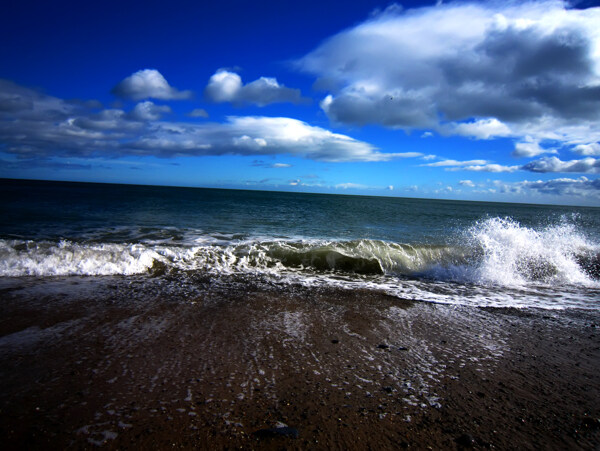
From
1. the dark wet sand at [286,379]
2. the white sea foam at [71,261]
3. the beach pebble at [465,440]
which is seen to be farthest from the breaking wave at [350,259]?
the beach pebble at [465,440]

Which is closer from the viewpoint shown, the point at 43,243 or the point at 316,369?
the point at 316,369

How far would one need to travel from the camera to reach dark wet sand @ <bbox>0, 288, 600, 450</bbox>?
257 cm

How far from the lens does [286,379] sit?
3.37 meters

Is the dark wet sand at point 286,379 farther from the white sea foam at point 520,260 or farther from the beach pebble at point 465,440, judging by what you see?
the white sea foam at point 520,260

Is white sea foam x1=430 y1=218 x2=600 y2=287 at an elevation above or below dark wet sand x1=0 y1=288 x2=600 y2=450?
above

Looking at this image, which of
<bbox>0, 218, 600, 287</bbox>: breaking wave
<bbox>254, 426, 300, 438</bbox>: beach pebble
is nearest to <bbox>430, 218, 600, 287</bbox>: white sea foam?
<bbox>0, 218, 600, 287</bbox>: breaking wave

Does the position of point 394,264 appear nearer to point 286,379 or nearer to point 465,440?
point 286,379

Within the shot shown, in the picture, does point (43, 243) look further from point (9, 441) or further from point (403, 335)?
point (403, 335)

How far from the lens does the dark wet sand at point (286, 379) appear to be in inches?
101

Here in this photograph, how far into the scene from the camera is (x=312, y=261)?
9.85 metres

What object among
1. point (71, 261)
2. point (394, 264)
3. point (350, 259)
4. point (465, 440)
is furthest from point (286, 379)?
point (394, 264)

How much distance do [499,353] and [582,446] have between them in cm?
169

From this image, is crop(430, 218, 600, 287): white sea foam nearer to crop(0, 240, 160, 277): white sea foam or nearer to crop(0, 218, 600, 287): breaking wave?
crop(0, 218, 600, 287): breaking wave

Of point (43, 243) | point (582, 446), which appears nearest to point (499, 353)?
point (582, 446)
